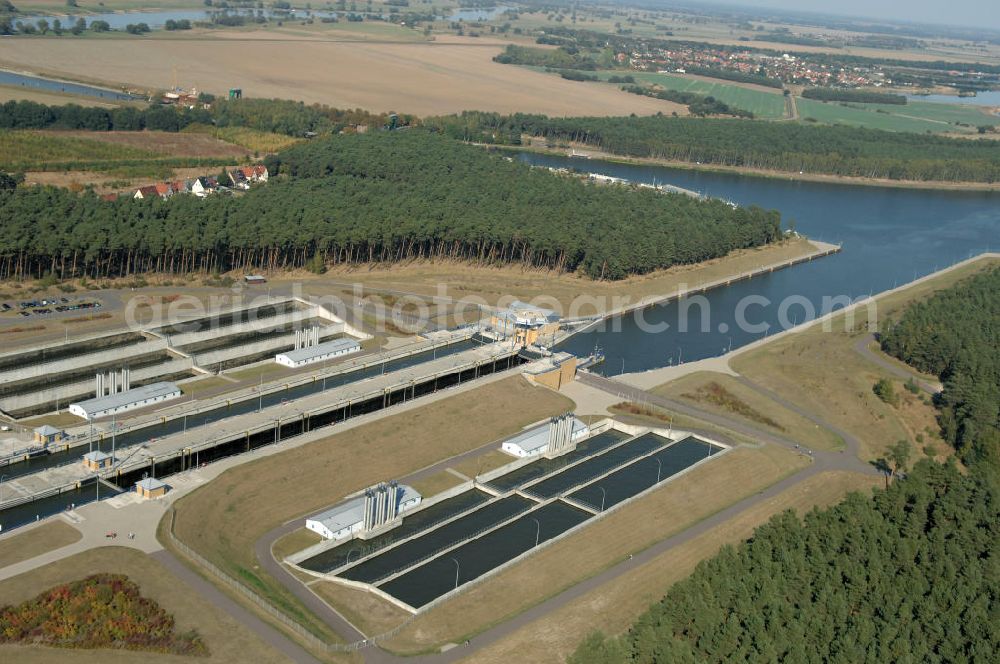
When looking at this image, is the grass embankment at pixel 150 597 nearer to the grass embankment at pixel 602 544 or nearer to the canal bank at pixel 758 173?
the grass embankment at pixel 602 544

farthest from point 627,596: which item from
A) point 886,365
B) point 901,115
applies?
point 901,115

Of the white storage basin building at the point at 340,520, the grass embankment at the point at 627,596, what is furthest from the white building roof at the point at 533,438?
the grass embankment at the point at 627,596

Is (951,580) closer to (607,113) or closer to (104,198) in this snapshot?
(104,198)

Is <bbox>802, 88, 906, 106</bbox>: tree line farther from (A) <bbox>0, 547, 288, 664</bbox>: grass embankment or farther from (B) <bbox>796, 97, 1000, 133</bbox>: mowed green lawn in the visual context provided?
(A) <bbox>0, 547, 288, 664</bbox>: grass embankment

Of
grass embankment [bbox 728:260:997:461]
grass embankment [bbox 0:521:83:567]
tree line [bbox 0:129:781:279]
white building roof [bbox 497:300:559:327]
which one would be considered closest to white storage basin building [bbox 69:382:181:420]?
grass embankment [bbox 0:521:83:567]

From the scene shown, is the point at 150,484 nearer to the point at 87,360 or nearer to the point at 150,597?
the point at 150,597

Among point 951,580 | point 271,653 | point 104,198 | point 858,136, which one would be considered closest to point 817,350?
point 951,580
